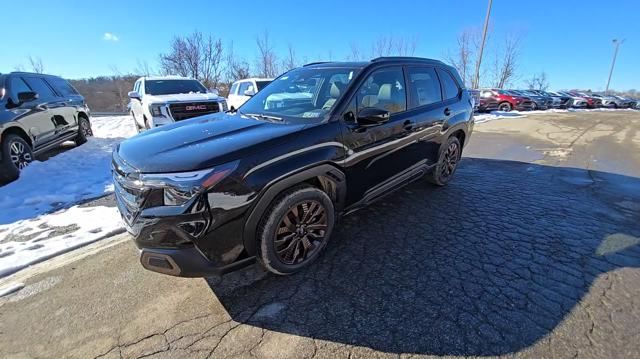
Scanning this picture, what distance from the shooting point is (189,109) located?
775 centimetres

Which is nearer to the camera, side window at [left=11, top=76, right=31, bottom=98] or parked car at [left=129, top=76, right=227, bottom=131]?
side window at [left=11, top=76, right=31, bottom=98]

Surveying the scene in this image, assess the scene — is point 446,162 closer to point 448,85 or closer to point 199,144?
point 448,85

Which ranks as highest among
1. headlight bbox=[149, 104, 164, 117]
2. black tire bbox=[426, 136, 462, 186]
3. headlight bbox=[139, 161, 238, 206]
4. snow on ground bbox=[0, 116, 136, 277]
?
headlight bbox=[149, 104, 164, 117]

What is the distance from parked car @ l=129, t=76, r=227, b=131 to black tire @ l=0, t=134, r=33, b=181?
2.38m

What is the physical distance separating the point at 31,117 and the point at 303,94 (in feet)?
20.0

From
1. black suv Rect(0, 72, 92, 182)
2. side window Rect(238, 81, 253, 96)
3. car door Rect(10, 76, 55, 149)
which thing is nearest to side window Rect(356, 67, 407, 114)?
black suv Rect(0, 72, 92, 182)

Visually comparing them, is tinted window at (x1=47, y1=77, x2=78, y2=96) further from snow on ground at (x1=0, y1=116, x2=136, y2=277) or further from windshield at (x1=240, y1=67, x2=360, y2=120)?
windshield at (x1=240, y1=67, x2=360, y2=120)

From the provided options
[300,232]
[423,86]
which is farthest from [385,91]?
[300,232]

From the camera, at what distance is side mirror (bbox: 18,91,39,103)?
19.5 ft

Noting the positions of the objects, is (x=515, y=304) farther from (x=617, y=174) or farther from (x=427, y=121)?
(x=617, y=174)

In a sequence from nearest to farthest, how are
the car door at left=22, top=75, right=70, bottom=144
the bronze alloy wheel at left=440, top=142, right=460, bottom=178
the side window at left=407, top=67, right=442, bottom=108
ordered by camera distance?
1. the side window at left=407, top=67, right=442, bottom=108
2. the bronze alloy wheel at left=440, top=142, right=460, bottom=178
3. the car door at left=22, top=75, right=70, bottom=144

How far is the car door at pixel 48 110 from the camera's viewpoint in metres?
6.60

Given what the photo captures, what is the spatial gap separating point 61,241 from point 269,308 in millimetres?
2789

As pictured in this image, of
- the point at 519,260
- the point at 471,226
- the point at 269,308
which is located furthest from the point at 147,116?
the point at 519,260
